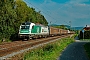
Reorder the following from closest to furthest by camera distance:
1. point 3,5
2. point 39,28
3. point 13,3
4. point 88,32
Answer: point 3,5
point 39,28
point 13,3
point 88,32

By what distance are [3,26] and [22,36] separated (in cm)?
419

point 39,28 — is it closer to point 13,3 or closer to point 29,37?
point 29,37

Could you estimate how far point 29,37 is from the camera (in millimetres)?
43000

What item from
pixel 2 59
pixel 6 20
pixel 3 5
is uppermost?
pixel 3 5

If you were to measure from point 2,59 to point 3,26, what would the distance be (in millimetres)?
28231

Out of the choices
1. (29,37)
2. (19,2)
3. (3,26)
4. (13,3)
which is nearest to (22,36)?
(29,37)

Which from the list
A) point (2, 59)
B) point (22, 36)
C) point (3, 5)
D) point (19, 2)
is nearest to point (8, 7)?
point (3, 5)

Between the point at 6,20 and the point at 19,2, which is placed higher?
the point at 19,2

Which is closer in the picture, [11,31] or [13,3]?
[11,31]

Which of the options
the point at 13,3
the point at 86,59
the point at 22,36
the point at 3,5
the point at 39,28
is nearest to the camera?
the point at 86,59

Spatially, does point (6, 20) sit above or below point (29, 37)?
above

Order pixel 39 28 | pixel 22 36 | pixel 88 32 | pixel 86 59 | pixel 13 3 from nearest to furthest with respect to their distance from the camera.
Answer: pixel 86 59, pixel 22 36, pixel 39 28, pixel 13 3, pixel 88 32

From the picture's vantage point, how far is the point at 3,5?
4491 cm

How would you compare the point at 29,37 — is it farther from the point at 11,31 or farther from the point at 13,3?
the point at 13,3
